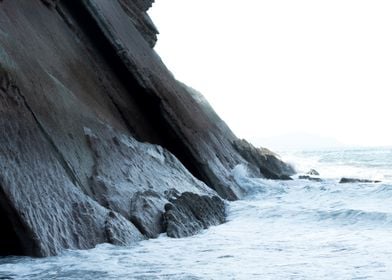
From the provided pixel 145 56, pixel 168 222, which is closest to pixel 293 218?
pixel 168 222

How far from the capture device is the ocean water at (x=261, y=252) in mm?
6230

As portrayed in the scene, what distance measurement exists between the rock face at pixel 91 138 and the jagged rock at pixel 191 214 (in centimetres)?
3

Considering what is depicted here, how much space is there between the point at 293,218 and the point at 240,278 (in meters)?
4.69

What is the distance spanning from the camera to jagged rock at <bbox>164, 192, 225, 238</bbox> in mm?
Result: 8938

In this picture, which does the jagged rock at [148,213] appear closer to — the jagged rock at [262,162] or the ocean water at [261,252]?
the ocean water at [261,252]

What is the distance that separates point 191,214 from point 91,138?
2.29 m

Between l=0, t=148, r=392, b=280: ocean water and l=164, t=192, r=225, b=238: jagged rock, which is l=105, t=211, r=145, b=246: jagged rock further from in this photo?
l=164, t=192, r=225, b=238: jagged rock

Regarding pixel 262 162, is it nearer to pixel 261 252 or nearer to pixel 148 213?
pixel 148 213

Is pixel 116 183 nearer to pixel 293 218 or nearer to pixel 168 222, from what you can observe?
pixel 168 222

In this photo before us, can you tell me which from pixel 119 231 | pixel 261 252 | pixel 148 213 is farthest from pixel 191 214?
pixel 261 252

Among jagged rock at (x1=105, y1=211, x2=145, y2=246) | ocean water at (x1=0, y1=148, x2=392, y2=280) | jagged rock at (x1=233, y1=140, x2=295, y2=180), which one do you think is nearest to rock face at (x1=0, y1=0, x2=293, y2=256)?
jagged rock at (x1=105, y1=211, x2=145, y2=246)

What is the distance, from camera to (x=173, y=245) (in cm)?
799

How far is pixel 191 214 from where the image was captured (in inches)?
386

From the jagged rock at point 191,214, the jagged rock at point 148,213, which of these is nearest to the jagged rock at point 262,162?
the jagged rock at point 191,214
